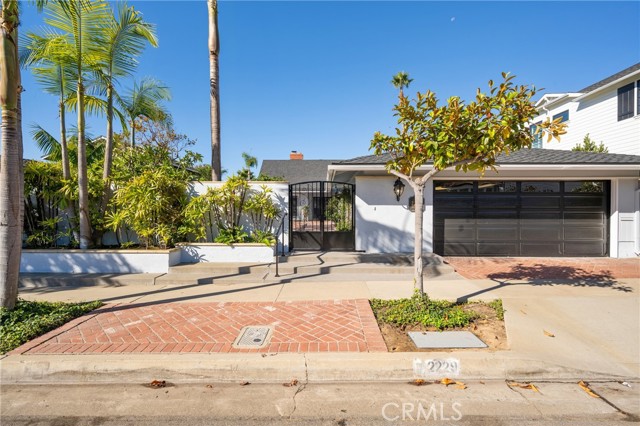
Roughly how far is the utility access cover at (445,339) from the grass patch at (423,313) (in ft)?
0.63

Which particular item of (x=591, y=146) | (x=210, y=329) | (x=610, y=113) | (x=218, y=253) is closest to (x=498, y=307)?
(x=210, y=329)

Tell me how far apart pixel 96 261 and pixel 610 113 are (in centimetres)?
2047

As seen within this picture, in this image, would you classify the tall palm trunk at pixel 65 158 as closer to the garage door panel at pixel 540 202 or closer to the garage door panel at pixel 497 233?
the garage door panel at pixel 497 233

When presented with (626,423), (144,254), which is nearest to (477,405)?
(626,423)

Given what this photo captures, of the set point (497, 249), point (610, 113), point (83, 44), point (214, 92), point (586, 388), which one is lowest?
point (586, 388)

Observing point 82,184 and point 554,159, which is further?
point 554,159

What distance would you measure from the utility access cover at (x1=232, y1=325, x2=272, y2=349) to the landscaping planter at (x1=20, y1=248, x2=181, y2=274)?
400 cm

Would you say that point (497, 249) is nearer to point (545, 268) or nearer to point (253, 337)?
point (545, 268)

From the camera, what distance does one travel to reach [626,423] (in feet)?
8.24

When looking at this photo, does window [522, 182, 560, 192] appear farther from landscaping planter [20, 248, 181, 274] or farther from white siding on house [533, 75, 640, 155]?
landscaping planter [20, 248, 181, 274]

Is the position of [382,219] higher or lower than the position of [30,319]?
higher

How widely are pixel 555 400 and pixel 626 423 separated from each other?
0.47m

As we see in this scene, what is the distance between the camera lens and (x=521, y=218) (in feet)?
31.0

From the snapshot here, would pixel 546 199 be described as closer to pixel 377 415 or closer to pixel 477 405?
pixel 477 405
